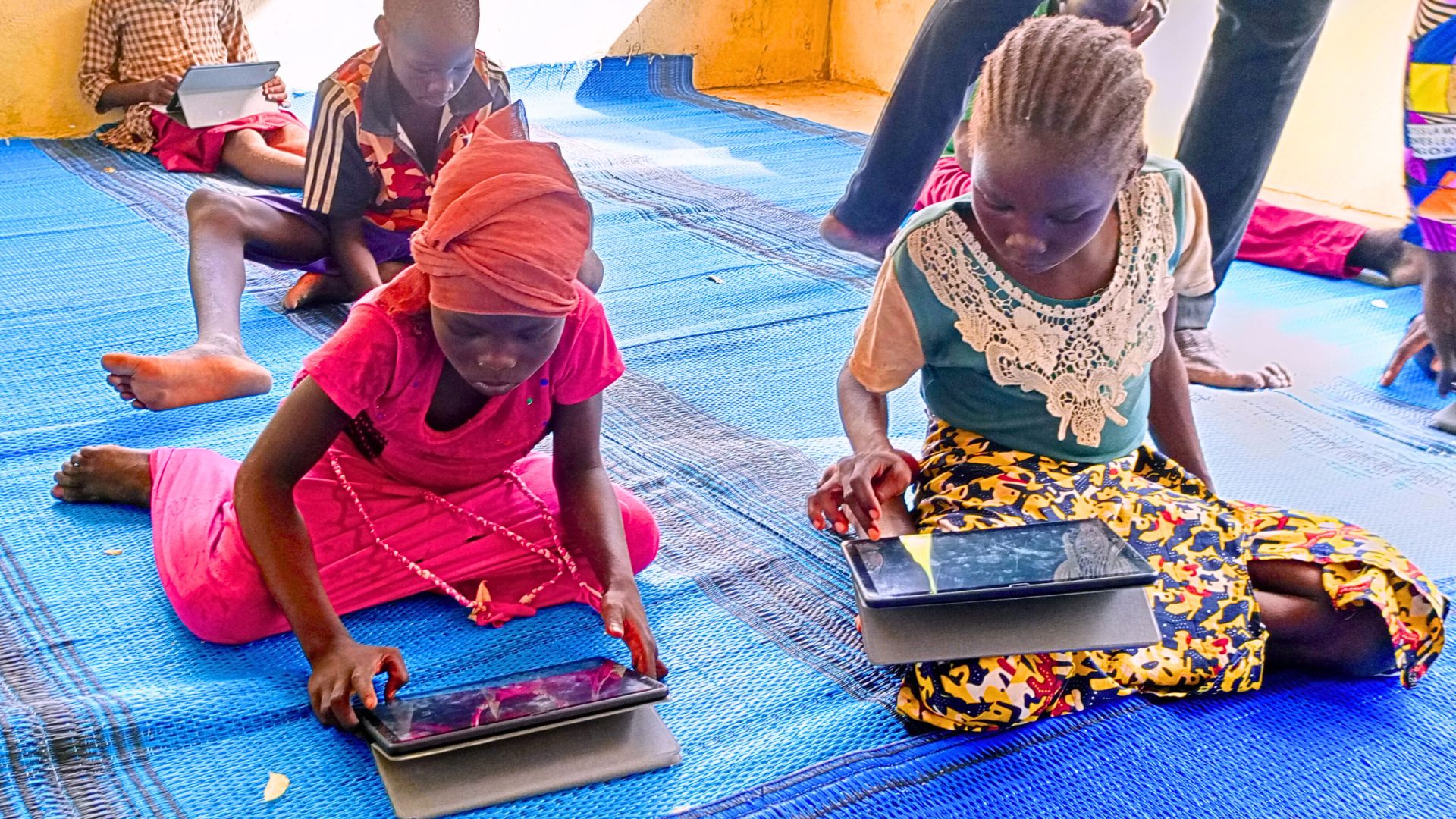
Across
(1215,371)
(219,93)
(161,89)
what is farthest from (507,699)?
(161,89)

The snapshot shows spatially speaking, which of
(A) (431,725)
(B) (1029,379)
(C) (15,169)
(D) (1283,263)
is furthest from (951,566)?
(C) (15,169)

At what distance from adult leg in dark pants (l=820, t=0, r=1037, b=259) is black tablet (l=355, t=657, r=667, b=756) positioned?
4.16 ft

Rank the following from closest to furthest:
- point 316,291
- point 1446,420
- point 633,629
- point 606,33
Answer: point 633,629
point 1446,420
point 316,291
point 606,33

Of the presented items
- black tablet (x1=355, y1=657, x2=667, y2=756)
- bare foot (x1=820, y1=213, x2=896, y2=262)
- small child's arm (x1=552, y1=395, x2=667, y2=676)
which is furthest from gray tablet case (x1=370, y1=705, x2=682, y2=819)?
bare foot (x1=820, y1=213, x2=896, y2=262)

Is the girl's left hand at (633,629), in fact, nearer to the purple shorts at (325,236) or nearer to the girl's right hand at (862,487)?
the girl's right hand at (862,487)

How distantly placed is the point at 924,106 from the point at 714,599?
1.04m

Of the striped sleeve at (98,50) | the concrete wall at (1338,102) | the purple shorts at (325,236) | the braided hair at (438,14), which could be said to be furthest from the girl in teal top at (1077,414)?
the striped sleeve at (98,50)

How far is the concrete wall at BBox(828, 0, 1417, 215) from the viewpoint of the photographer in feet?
10.0

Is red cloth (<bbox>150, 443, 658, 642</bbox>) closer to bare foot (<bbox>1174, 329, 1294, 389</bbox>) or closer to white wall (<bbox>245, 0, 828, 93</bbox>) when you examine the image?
bare foot (<bbox>1174, 329, 1294, 389</bbox>)

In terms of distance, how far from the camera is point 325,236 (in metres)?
2.14

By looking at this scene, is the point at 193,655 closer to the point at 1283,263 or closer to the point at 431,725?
the point at 431,725

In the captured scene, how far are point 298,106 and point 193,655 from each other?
2.78 m

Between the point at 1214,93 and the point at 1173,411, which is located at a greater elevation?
the point at 1214,93

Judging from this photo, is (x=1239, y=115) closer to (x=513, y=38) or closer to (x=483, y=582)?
(x=483, y=582)
